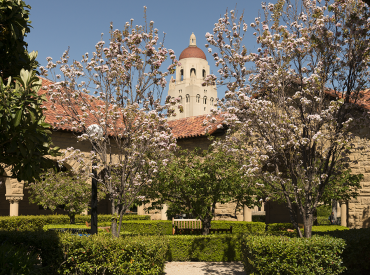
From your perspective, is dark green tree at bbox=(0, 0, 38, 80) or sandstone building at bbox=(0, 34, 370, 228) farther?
sandstone building at bbox=(0, 34, 370, 228)

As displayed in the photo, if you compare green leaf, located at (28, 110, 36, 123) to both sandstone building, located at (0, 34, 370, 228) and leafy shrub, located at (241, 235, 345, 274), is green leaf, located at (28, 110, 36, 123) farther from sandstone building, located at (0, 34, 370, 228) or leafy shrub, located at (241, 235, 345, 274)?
leafy shrub, located at (241, 235, 345, 274)

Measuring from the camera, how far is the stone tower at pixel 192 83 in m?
82.8

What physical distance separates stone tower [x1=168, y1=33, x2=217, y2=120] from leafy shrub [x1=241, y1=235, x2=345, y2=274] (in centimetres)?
7570

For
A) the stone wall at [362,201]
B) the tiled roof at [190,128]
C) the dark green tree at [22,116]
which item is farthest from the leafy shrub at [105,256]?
the stone wall at [362,201]

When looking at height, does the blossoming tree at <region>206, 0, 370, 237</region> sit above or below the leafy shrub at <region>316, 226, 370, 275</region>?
above

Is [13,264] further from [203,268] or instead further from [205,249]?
[205,249]

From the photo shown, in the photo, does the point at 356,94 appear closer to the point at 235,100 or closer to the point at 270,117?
the point at 270,117

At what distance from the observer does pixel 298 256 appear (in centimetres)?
633

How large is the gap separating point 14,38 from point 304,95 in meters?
5.78

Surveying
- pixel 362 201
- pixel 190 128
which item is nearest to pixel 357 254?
pixel 362 201

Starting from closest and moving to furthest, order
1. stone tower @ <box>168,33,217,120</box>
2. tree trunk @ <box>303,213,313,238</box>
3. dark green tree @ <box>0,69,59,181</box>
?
dark green tree @ <box>0,69,59,181</box> < tree trunk @ <box>303,213,313,238</box> < stone tower @ <box>168,33,217,120</box>

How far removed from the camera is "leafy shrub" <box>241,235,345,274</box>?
6.26 meters

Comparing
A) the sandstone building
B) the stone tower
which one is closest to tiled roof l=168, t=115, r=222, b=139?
the sandstone building

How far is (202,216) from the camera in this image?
10945 millimetres
